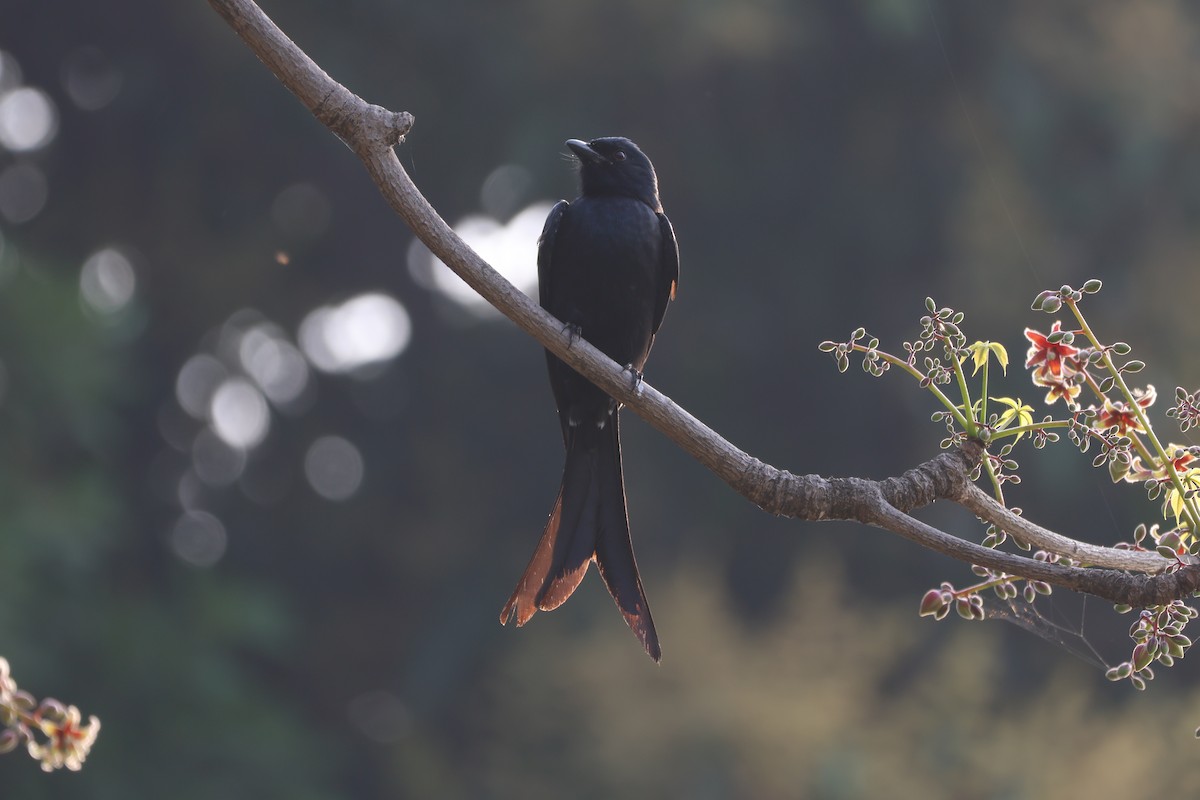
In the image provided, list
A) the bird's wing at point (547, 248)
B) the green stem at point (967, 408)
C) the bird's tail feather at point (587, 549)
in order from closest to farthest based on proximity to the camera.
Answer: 1. the green stem at point (967, 408)
2. the bird's tail feather at point (587, 549)
3. the bird's wing at point (547, 248)

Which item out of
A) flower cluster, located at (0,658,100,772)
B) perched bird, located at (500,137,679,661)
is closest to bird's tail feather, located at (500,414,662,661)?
perched bird, located at (500,137,679,661)

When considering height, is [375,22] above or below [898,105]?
below

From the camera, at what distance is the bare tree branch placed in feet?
5.00

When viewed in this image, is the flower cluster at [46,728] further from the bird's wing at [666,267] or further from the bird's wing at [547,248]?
the bird's wing at [666,267]

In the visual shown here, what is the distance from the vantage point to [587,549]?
7.98ft

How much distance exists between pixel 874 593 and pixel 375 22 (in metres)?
5.55

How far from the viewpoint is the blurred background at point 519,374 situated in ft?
27.0

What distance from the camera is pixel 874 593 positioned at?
378 inches

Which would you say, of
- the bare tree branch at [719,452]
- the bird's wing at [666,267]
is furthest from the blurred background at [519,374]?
the bare tree branch at [719,452]

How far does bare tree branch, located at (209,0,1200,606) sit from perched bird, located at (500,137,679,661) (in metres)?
0.85

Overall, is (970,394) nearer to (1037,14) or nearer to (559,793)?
(559,793)

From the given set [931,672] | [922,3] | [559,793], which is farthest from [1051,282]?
[559,793]

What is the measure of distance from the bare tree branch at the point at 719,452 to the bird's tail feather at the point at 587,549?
39cm

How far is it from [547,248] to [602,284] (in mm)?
212
